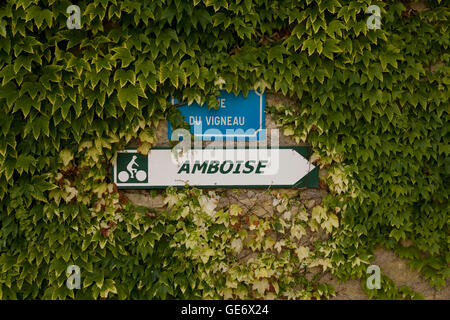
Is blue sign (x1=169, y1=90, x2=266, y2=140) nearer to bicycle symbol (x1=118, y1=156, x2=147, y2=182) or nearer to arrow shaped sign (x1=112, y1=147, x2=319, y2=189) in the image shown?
→ arrow shaped sign (x1=112, y1=147, x2=319, y2=189)

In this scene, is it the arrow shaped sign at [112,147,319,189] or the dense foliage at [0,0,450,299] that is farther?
the arrow shaped sign at [112,147,319,189]

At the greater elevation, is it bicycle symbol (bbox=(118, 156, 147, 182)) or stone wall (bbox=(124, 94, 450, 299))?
bicycle symbol (bbox=(118, 156, 147, 182))

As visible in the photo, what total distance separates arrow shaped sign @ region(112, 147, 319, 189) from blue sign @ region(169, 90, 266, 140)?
134 millimetres

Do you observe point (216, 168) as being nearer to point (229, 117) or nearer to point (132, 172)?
point (229, 117)

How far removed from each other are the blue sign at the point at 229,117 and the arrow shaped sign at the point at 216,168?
0.13 metres

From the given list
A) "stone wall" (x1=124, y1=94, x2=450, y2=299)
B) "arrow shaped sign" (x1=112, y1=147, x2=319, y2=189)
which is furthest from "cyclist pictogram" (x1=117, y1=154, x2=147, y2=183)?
"stone wall" (x1=124, y1=94, x2=450, y2=299)

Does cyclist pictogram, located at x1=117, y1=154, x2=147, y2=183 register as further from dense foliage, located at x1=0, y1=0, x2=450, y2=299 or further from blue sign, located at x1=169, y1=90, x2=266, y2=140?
blue sign, located at x1=169, y1=90, x2=266, y2=140

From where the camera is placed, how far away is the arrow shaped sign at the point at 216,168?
311cm

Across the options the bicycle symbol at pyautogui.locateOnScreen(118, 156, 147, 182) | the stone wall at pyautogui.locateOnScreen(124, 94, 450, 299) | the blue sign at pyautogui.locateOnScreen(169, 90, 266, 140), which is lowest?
the stone wall at pyautogui.locateOnScreen(124, 94, 450, 299)

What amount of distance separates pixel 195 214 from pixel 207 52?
1327mm

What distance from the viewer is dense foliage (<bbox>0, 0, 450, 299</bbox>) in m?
2.86

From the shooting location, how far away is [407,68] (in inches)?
122

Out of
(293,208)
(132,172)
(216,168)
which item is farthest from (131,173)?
(293,208)

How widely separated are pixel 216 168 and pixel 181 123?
48cm
